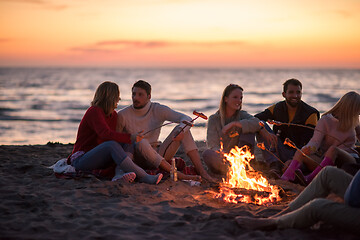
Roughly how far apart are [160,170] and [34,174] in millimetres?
1900

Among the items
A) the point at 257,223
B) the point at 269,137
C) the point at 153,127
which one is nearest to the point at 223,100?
the point at 269,137

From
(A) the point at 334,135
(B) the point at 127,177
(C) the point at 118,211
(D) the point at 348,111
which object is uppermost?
(D) the point at 348,111

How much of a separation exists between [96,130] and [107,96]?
0.51 metres

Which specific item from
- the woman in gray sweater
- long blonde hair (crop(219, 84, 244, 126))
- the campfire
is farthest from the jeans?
long blonde hair (crop(219, 84, 244, 126))

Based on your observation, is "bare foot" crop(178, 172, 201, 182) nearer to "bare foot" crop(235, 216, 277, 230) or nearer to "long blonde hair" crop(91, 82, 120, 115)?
"long blonde hair" crop(91, 82, 120, 115)

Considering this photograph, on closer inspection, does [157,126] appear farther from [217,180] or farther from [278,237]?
[278,237]

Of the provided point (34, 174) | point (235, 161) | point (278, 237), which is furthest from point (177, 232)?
Result: point (34, 174)

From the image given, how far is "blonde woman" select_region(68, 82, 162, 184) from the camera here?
5.47 meters

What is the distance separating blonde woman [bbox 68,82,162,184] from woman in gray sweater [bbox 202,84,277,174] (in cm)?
126

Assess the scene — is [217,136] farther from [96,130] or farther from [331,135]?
[96,130]

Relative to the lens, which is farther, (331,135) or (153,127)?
(153,127)

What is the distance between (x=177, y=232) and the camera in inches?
145

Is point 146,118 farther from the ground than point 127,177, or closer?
farther from the ground

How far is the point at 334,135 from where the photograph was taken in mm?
5617
